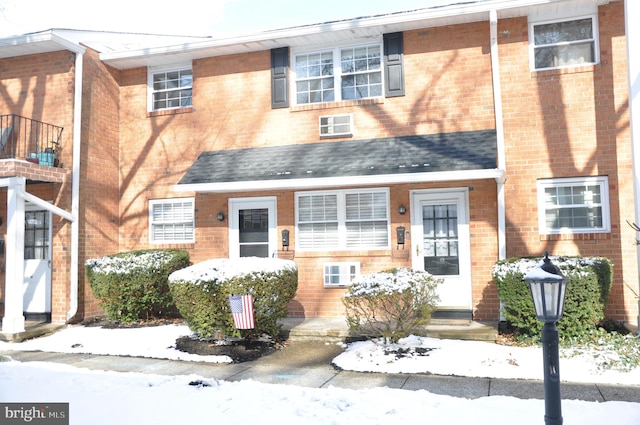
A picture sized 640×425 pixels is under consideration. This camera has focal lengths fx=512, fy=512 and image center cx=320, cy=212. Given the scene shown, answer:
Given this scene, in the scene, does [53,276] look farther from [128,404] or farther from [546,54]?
[546,54]

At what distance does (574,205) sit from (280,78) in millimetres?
5799

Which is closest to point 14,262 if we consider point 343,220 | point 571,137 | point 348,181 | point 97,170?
point 97,170

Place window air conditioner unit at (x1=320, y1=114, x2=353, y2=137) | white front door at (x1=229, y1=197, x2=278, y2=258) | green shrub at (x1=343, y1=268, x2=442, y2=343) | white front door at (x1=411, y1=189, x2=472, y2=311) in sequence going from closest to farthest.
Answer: green shrub at (x1=343, y1=268, x2=442, y2=343) < white front door at (x1=411, y1=189, x2=472, y2=311) < window air conditioner unit at (x1=320, y1=114, x2=353, y2=137) < white front door at (x1=229, y1=197, x2=278, y2=258)

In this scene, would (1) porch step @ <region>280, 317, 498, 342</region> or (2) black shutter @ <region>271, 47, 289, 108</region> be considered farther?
(2) black shutter @ <region>271, 47, 289, 108</region>

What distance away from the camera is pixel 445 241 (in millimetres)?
9016

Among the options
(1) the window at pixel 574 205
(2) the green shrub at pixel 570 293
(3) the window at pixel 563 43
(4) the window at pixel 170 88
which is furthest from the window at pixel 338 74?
(2) the green shrub at pixel 570 293

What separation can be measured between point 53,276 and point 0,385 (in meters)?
4.57

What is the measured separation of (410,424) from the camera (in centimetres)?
429

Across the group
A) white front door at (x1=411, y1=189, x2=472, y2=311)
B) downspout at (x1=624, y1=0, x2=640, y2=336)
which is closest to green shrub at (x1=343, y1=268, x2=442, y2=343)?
white front door at (x1=411, y1=189, x2=472, y2=311)

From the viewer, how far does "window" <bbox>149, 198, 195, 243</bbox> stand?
10469 mm

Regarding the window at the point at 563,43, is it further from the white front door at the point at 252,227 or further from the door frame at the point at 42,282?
the door frame at the point at 42,282

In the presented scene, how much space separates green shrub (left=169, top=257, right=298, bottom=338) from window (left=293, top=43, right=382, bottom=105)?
3954mm

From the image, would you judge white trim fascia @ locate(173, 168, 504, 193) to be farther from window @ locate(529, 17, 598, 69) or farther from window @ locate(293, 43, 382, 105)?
window @ locate(529, 17, 598, 69)

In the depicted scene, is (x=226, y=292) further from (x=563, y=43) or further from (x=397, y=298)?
(x=563, y=43)
